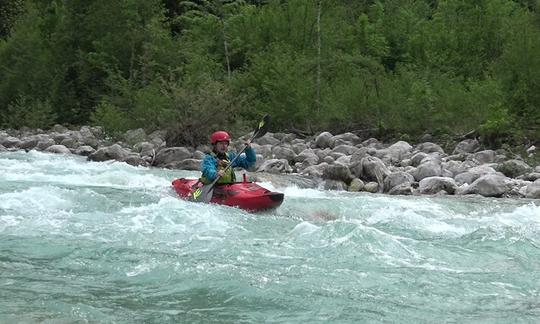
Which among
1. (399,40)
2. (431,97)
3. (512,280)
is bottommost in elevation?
(512,280)

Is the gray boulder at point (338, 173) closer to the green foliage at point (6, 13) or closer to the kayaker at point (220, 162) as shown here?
the kayaker at point (220, 162)

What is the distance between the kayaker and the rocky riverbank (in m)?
2.37

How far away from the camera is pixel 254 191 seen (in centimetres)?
837

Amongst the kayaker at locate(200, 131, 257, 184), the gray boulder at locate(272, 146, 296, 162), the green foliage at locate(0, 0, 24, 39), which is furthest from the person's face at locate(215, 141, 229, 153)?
the green foliage at locate(0, 0, 24, 39)

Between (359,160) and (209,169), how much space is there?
423 cm

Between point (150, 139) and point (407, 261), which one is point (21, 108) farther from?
point (407, 261)

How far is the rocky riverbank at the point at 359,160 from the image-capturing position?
11008 millimetres

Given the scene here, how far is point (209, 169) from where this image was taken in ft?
28.5

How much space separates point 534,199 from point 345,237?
502 cm

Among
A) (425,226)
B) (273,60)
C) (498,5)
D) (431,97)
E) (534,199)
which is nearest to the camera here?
(425,226)

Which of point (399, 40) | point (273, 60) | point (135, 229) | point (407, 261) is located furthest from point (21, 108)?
point (407, 261)

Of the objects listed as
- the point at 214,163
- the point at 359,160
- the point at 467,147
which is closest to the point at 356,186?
the point at 359,160

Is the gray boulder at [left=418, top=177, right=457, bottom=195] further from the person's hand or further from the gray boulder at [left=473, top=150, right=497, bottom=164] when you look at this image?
the person's hand

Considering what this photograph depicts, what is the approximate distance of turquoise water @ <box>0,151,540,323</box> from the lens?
4332mm
